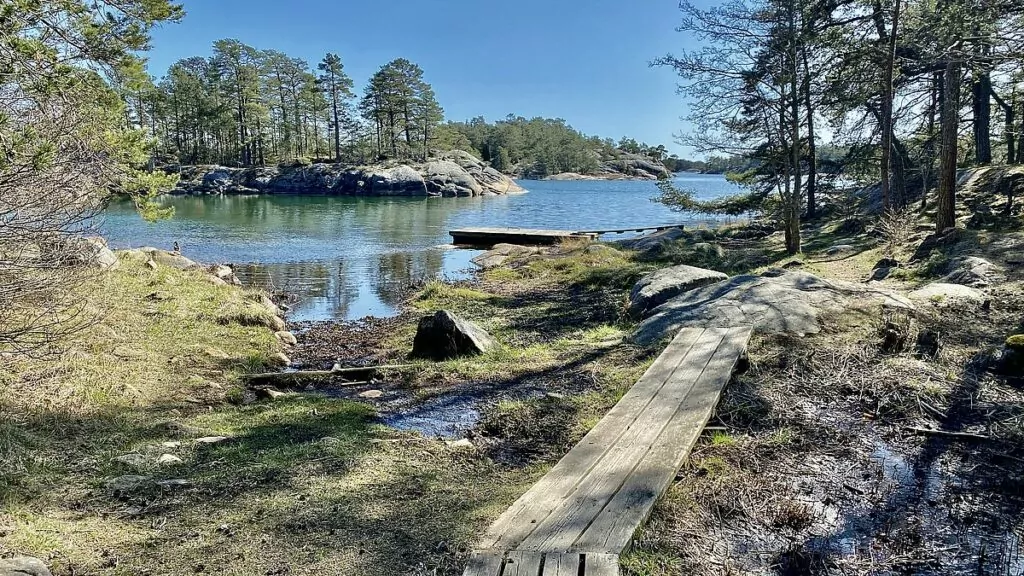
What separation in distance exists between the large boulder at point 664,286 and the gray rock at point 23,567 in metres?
7.88

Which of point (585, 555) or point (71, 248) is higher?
point (71, 248)

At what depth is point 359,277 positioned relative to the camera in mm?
18672

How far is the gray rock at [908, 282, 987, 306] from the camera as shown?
8258 mm

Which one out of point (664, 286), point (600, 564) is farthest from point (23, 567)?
point (664, 286)

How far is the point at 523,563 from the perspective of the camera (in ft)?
9.90

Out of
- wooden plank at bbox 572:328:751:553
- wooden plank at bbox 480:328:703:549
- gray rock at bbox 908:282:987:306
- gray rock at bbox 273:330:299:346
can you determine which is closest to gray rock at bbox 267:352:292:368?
gray rock at bbox 273:330:299:346

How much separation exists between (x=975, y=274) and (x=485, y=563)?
9547mm

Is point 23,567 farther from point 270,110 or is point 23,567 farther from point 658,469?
point 270,110

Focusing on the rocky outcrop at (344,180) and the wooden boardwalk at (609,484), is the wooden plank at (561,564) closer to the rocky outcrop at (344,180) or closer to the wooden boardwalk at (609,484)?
the wooden boardwalk at (609,484)

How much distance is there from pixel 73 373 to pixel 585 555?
5.57 metres

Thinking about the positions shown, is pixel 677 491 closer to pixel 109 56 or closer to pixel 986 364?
pixel 986 364

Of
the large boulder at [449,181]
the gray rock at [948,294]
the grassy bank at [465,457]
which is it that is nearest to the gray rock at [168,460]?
the grassy bank at [465,457]

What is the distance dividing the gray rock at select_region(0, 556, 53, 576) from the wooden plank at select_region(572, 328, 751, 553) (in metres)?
2.33

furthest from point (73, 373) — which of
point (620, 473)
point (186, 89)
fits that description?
point (186, 89)
